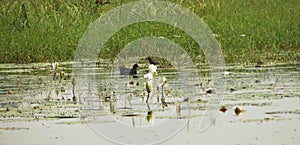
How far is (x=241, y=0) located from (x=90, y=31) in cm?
495

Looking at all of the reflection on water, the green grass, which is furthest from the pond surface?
the green grass

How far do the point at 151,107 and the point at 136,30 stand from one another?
4982 millimetres

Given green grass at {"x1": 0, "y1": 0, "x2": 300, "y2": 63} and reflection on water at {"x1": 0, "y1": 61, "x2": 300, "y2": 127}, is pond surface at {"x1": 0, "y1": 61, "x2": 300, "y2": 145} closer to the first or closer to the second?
reflection on water at {"x1": 0, "y1": 61, "x2": 300, "y2": 127}

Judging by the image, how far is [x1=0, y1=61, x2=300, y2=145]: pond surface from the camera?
24.6 ft

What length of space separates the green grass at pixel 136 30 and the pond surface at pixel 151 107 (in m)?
1.31

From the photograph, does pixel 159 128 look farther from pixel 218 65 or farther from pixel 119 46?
pixel 119 46

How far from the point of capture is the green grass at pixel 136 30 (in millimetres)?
12469

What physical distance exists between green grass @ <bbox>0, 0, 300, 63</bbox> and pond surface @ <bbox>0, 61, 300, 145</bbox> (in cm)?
131

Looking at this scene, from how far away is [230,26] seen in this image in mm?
13672

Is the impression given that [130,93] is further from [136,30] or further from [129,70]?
[136,30]

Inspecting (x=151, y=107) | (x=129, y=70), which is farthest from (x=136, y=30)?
(x=151, y=107)

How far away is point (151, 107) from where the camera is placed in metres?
8.62

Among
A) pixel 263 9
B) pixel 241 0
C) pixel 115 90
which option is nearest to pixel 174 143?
pixel 115 90

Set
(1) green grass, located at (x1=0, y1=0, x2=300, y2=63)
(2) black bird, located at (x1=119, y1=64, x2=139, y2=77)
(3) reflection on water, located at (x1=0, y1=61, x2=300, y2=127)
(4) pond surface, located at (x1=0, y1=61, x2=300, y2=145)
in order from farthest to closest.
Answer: (1) green grass, located at (x1=0, y1=0, x2=300, y2=63) → (2) black bird, located at (x1=119, y1=64, x2=139, y2=77) → (3) reflection on water, located at (x1=0, y1=61, x2=300, y2=127) → (4) pond surface, located at (x1=0, y1=61, x2=300, y2=145)
